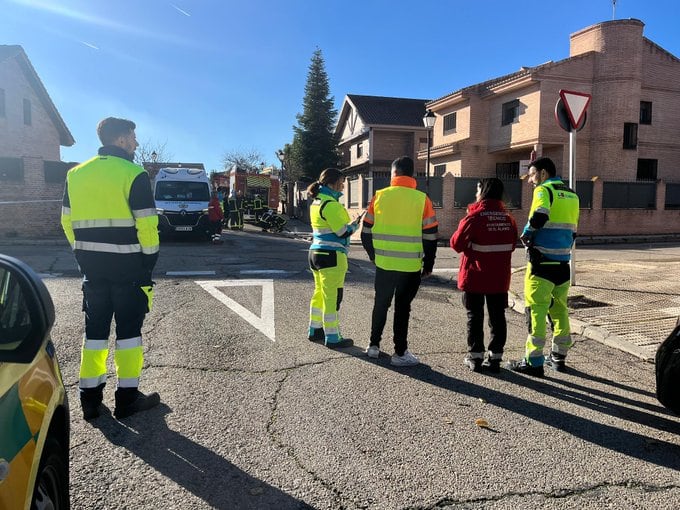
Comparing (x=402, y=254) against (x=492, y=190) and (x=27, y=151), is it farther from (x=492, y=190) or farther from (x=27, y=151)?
(x=27, y=151)

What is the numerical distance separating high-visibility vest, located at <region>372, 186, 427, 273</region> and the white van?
12.3 m

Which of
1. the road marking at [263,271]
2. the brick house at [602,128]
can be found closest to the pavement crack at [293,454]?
the road marking at [263,271]

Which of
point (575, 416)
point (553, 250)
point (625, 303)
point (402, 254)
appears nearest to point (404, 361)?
point (402, 254)

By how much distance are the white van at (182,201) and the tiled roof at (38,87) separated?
666 inches

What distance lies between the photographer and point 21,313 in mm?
1865

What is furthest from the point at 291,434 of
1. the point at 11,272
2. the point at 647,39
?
the point at 647,39

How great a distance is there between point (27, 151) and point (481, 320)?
31.7 metres

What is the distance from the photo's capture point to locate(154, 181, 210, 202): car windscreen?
17.1 m

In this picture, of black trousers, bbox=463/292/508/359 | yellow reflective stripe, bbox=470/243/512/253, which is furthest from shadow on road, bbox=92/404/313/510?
yellow reflective stripe, bbox=470/243/512/253

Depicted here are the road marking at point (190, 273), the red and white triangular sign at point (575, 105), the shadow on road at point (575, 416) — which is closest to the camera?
the shadow on road at point (575, 416)

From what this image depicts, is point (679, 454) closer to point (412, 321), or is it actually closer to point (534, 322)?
point (534, 322)

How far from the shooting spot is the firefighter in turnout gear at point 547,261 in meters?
4.47

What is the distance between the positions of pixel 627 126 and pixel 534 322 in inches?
961

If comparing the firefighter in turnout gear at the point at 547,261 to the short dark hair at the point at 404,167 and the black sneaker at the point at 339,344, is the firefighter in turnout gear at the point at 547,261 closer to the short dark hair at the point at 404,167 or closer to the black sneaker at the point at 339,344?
the short dark hair at the point at 404,167
